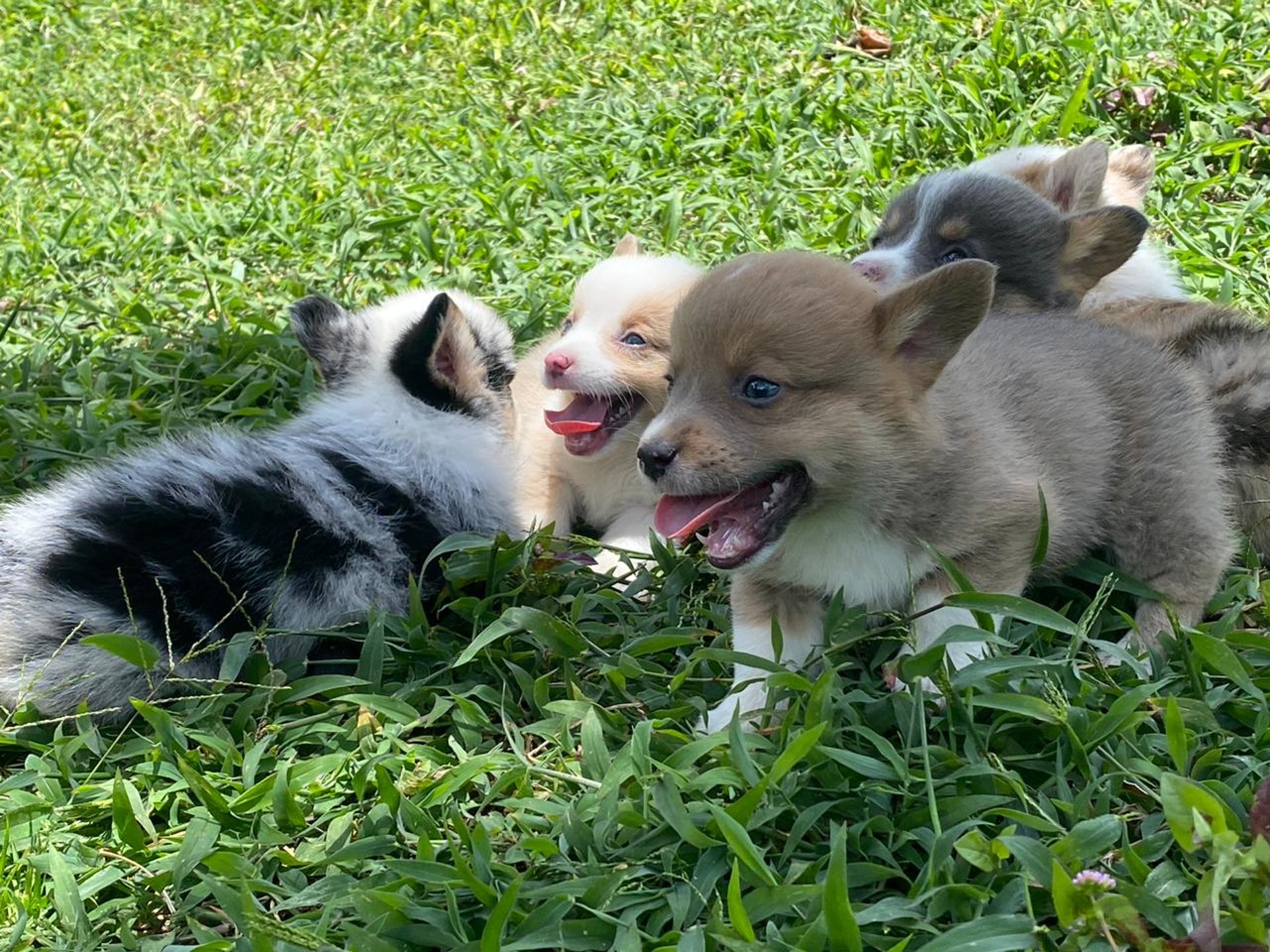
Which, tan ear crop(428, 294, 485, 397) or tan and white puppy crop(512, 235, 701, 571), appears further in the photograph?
tan and white puppy crop(512, 235, 701, 571)

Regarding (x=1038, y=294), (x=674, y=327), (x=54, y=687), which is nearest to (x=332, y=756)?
(x=54, y=687)

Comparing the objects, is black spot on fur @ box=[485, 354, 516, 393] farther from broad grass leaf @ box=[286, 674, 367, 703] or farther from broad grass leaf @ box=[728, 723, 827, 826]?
broad grass leaf @ box=[728, 723, 827, 826]

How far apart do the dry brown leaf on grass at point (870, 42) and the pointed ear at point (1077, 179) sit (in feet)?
8.70

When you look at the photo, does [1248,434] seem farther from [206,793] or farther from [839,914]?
[206,793]

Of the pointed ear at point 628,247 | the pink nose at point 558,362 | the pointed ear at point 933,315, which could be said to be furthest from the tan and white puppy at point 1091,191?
the pointed ear at point 933,315

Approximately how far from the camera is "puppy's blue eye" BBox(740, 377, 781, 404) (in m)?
3.19

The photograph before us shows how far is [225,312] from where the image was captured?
6.17m

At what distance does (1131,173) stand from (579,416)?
8.81 feet

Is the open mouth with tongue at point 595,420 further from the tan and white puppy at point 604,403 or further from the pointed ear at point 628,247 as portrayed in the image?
the pointed ear at point 628,247

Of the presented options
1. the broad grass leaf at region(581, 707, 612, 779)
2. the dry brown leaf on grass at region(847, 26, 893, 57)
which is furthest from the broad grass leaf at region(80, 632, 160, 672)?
the dry brown leaf on grass at region(847, 26, 893, 57)

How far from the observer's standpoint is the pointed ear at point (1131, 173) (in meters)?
5.65

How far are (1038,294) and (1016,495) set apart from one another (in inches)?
59.7

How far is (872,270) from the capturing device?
4438mm

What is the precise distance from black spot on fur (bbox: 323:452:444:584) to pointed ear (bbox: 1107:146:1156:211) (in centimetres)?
332
